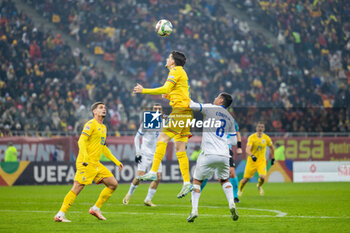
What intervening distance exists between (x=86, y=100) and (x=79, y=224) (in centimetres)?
1898

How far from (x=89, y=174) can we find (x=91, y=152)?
18.1 inches

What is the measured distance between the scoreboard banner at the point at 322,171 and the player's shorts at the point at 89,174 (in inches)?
691

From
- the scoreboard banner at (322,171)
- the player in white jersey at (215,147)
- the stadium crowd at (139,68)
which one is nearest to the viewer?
the player in white jersey at (215,147)

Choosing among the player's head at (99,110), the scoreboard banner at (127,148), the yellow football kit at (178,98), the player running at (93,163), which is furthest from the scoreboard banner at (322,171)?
the player's head at (99,110)

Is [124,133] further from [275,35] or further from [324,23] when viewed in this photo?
[324,23]

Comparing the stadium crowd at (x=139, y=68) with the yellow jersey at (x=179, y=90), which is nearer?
the yellow jersey at (x=179, y=90)

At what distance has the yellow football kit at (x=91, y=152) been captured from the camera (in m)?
10.9


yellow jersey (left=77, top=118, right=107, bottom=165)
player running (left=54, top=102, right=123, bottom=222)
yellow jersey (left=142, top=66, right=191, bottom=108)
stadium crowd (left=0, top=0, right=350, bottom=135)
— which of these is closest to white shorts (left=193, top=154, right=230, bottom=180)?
yellow jersey (left=142, top=66, right=191, bottom=108)

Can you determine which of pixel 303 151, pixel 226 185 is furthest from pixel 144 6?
pixel 226 185

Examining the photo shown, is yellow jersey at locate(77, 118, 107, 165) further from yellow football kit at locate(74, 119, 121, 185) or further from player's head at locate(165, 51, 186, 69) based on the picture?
player's head at locate(165, 51, 186, 69)

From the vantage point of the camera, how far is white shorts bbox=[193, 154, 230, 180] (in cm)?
1050

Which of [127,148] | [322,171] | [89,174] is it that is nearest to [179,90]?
[89,174]

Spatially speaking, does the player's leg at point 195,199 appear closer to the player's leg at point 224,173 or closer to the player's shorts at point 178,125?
the player's leg at point 224,173

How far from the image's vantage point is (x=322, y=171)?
27531 millimetres
